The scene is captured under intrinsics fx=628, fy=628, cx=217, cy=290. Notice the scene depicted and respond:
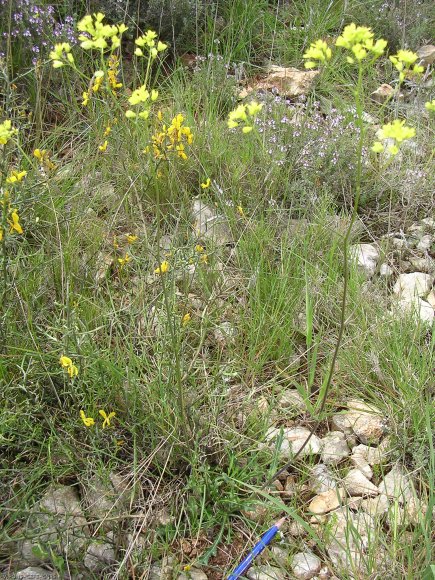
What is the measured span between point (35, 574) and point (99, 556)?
0.52 ft

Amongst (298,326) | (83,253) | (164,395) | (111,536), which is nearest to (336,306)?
(298,326)

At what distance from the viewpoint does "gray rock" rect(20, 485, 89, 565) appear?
1.49 m

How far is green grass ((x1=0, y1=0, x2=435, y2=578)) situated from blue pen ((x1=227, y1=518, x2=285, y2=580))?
0.05m

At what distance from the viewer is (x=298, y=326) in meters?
2.17

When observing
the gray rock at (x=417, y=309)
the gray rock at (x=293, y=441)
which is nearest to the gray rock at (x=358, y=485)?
the gray rock at (x=293, y=441)

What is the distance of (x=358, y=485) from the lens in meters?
1.77

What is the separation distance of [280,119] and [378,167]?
1.62 feet

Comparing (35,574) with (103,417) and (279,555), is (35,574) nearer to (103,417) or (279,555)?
(103,417)

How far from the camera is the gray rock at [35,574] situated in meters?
1.52

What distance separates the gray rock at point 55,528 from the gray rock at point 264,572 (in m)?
0.43

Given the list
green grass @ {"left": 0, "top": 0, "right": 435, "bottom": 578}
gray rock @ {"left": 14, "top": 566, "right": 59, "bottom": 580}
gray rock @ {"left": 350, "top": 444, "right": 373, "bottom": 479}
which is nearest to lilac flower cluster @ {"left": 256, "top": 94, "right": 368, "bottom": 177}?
green grass @ {"left": 0, "top": 0, "right": 435, "bottom": 578}

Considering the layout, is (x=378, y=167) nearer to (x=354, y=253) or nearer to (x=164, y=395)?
(x=354, y=253)

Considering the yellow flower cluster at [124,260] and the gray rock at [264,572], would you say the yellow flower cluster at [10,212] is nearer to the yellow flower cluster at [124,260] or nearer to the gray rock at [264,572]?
the yellow flower cluster at [124,260]

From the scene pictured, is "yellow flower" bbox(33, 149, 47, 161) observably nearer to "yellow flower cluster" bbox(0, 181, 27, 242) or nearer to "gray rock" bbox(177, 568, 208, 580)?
"yellow flower cluster" bbox(0, 181, 27, 242)
